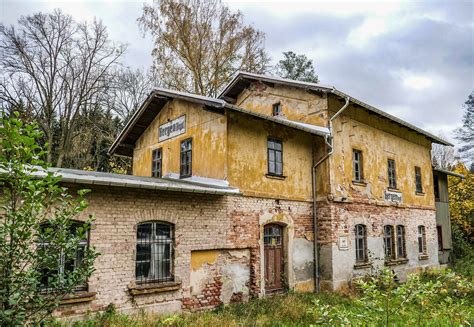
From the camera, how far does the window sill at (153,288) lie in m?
8.56

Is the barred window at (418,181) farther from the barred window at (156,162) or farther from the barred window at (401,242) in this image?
the barred window at (156,162)

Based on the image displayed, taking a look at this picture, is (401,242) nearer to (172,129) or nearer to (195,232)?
(195,232)

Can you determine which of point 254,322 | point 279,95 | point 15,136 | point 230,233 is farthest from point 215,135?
point 15,136

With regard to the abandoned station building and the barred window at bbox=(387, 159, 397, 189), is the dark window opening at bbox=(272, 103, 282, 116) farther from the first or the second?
the barred window at bbox=(387, 159, 397, 189)

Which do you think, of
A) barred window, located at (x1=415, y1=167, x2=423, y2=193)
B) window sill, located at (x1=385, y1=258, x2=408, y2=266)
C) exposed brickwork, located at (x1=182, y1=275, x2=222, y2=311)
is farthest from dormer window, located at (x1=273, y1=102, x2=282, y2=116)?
barred window, located at (x1=415, y1=167, x2=423, y2=193)

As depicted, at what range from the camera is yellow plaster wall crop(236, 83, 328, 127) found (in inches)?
524

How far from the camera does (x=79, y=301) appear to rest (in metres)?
7.69

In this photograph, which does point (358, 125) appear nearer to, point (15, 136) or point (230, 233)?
point (230, 233)

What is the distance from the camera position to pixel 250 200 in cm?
1124

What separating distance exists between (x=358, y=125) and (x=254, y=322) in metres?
9.05

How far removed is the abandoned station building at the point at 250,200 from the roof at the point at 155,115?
5 centimetres

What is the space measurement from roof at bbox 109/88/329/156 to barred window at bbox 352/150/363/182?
7.54 feet

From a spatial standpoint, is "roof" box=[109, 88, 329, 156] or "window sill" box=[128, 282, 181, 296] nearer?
"window sill" box=[128, 282, 181, 296]

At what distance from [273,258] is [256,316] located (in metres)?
3.07
